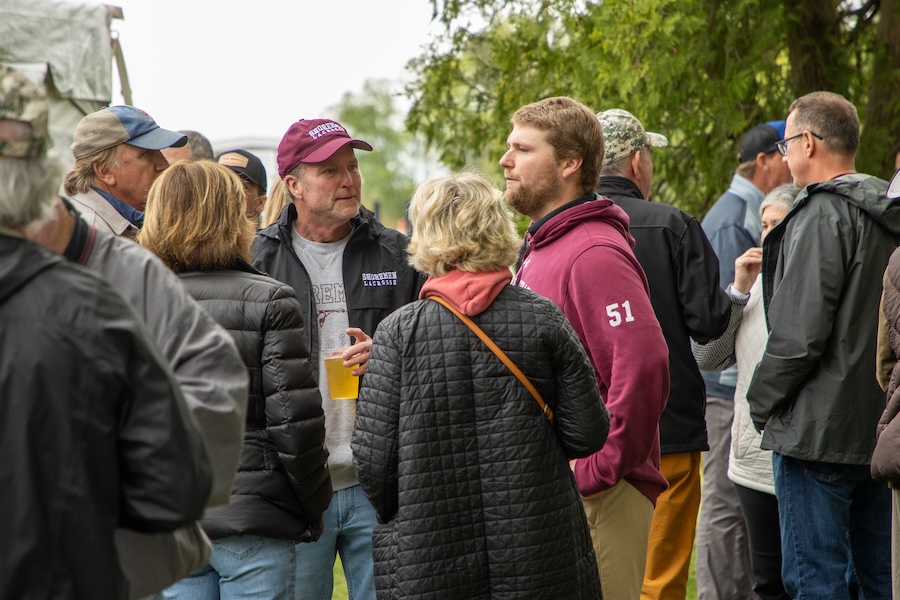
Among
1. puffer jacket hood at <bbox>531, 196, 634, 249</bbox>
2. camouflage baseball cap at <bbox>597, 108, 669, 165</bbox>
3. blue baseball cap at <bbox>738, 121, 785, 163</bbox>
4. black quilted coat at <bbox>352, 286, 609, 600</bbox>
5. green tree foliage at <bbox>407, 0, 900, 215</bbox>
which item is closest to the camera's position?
black quilted coat at <bbox>352, 286, 609, 600</bbox>

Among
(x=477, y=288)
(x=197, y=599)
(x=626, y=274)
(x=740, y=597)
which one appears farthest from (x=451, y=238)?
(x=740, y=597)

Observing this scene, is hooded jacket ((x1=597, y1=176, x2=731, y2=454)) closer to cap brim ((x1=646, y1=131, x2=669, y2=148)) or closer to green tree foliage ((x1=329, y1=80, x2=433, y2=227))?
cap brim ((x1=646, y1=131, x2=669, y2=148))

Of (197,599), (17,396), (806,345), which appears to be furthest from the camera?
(806,345)

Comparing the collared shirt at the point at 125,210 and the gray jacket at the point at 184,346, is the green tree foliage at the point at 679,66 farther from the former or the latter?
the gray jacket at the point at 184,346

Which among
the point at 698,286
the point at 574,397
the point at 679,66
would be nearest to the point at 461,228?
the point at 574,397

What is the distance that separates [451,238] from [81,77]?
452 centimetres

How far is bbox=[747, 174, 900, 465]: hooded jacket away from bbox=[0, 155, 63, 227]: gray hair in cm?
283

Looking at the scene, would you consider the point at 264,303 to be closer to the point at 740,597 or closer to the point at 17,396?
the point at 17,396

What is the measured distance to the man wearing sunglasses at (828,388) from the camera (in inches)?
149

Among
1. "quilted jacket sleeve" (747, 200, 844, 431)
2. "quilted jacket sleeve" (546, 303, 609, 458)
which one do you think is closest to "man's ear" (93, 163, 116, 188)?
"quilted jacket sleeve" (546, 303, 609, 458)

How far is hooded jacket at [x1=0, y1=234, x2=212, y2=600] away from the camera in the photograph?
5.26 feet

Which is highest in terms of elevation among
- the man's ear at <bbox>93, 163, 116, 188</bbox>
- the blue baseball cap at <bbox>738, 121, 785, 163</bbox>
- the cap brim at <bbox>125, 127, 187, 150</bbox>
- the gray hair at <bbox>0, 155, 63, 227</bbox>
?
the blue baseball cap at <bbox>738, 121, 785, 163</bbox>

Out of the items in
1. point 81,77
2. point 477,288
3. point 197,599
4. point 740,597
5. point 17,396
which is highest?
point 81,77

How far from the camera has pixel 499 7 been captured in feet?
23.1
